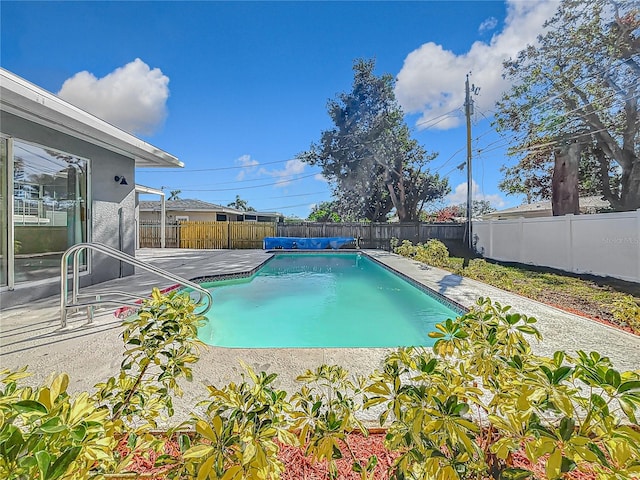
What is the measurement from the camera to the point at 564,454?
870mm

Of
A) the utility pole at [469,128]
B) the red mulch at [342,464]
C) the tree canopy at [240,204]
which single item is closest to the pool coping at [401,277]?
the red mulch at [342,464]

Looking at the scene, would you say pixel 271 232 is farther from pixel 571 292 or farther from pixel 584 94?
pixel 584 94

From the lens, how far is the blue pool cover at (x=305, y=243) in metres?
16.8

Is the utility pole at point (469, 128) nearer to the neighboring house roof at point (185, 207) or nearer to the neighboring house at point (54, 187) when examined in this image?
the neighboring house at point (54, 187)

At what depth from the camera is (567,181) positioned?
40.8ft

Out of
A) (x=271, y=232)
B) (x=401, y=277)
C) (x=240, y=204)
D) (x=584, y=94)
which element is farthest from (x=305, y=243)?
(x=240, y=204)

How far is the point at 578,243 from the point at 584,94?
24.2 ft

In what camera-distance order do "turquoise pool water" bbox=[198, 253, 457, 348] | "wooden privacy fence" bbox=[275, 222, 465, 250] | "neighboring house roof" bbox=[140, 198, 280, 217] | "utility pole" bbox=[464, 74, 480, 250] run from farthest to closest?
"neighboring house roof" bbox=[140, 198, 280, 217] < "wooden privacy fence" bbox=[275, 222, 465, 250] < "utility pole" bbox=[464, 74, 480, 250] < "turquoise pool water" bbox=[198, 253, 457, 348]

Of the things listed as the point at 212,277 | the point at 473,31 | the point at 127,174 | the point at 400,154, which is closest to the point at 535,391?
the point at 212,277

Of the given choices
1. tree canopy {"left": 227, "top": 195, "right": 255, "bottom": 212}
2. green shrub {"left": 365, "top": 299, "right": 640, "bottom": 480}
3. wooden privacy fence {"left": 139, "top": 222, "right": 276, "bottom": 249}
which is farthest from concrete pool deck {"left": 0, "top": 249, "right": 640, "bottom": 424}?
tree canopy {"left": 227, "top": 195, "right": 255, "bottom": 212}

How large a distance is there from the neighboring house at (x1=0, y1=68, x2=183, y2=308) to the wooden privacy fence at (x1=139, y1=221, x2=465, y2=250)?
33.5 feet

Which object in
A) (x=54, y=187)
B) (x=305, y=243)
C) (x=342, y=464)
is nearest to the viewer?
(x=342, y=464)

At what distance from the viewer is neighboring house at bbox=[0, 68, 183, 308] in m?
4.60

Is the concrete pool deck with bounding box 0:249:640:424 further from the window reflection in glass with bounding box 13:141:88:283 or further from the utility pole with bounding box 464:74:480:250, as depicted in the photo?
the utility pole with bounding box 464:74:480:250
